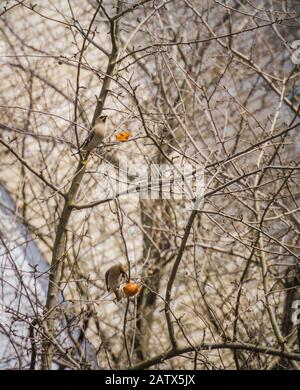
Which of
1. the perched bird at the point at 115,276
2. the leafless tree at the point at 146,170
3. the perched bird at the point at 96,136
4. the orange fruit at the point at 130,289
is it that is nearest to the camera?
Result: the orange fruit at the point at 130,289

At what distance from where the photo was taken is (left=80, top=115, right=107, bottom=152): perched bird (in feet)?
14.2

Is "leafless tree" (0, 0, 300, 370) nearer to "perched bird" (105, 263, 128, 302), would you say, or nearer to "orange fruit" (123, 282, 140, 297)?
"perched bird" (105, 263, 128, 302)

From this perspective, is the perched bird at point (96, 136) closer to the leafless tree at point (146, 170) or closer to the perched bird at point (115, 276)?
the perched bird at point (115, 276)

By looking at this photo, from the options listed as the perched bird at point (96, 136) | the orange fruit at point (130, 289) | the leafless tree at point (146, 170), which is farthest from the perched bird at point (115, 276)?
the leafless tree at point (146, 170)

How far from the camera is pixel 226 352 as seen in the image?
7324 mm

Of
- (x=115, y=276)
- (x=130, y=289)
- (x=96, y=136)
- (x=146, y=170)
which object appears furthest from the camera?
(x=146, y=170)

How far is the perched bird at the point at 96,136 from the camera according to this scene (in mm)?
4336

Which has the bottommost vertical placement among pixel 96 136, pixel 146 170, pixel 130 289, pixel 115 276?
pixel 130 289

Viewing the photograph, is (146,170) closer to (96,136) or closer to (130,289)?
(96,136)

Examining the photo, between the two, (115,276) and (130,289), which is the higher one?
(115,276)

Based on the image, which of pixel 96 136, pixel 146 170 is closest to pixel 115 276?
pixel 96 136

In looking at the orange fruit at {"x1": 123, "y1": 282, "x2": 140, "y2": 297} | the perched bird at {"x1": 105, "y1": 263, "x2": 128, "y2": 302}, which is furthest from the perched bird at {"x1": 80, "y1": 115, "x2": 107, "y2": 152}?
the orange fruit at {"x1": 123, "y1": 282, "x2": 140, "y2": 297}

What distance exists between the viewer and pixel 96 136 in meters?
4.35
